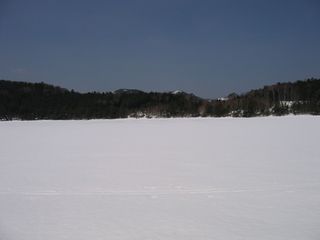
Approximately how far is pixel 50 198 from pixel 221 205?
2.35 metres

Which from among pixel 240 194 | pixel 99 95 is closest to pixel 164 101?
pixel 99 95

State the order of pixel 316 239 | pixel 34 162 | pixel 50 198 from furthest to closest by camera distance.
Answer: pixel 34 162, pixel 50 198, pixel 316 239

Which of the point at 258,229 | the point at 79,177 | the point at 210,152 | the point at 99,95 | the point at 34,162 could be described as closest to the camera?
the point at 258,229

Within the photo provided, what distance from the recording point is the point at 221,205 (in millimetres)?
4637

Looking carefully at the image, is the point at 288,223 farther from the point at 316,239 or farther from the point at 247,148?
the point at 247,148

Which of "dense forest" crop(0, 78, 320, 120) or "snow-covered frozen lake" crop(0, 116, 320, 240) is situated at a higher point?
"dense forest" crop(0, 78, 320, 120)

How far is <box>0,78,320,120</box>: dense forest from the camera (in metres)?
50.8

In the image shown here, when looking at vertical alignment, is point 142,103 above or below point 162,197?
above

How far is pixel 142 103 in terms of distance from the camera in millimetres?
71438

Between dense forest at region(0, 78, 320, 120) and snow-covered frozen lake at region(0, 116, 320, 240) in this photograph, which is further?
dense forest at region(0, 78, 320, 120)

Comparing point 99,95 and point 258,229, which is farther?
point 99,95

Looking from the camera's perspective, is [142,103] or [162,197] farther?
[142,103]

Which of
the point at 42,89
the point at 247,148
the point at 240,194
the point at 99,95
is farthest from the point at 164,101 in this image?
the point at 240,194

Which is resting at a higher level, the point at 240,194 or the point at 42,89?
the point at 42,89
